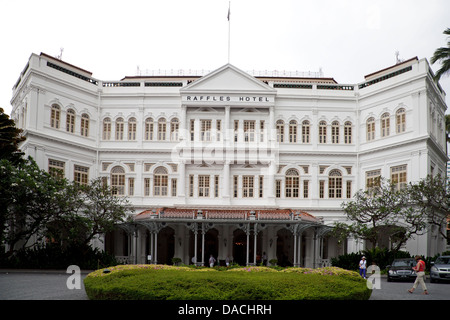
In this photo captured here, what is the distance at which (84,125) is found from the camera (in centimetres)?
4112

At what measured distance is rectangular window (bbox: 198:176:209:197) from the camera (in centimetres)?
4075

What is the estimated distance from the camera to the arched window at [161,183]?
4106 cm

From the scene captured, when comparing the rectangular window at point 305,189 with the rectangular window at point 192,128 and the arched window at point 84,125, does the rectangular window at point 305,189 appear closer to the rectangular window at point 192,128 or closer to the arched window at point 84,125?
the rectangular window at point 192,128

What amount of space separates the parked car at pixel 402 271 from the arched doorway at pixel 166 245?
17518 mm

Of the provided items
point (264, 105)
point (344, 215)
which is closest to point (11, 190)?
point (264, 105)

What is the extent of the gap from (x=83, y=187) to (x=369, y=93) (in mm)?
21235

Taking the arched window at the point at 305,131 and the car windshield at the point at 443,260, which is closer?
the car windshield at the point at 443,260

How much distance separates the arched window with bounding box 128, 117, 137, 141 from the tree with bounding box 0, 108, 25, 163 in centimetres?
1024

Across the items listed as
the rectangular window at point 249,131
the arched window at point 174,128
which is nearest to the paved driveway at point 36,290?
the arched window at point 174,128

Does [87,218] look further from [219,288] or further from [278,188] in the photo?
[219,288]

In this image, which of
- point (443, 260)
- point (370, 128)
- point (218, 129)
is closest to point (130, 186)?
point (218, 129)

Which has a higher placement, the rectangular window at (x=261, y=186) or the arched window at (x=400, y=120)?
the arched window at (x=400, y=120)

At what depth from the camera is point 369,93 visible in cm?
4050

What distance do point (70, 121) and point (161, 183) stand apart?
7.93 m
